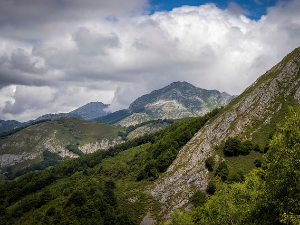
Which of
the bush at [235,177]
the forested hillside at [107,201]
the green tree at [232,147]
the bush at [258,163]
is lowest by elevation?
the forested hillside at [107,201]

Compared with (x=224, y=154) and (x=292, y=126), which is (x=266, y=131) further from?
(x=292, y=126)

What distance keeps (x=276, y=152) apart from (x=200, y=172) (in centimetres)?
6819

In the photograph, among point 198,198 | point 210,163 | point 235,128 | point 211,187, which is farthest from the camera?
point 235,128

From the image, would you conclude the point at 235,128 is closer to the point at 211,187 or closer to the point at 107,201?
the point at 211,187

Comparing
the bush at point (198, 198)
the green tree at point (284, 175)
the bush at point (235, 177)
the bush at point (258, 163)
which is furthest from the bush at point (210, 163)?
the green tree at point (284, 175)

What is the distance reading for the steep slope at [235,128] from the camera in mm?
91562

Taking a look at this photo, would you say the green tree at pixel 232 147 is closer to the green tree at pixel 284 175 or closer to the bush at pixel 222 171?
the bush at pixel 222 171

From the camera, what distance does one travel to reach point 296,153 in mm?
24328

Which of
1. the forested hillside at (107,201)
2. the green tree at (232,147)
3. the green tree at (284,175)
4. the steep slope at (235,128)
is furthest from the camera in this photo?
the green tree at (232,147)

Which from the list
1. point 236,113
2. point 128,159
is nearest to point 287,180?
point 236,113

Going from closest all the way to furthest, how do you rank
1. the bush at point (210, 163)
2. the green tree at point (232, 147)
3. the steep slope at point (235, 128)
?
the bush at point (210, 163)
the steep slope at point (235, 128)
the green tree at point (232, 147)

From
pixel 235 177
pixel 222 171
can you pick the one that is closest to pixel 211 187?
pixel 222 171

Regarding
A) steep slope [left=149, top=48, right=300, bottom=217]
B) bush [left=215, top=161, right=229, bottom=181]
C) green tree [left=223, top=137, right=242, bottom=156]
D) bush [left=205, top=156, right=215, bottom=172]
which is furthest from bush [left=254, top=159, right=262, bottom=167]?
bush [left=205, top=156, right=215, bottom=172]

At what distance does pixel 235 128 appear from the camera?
345 feet
